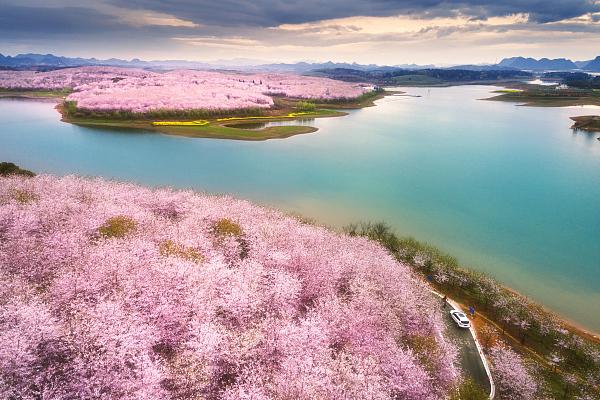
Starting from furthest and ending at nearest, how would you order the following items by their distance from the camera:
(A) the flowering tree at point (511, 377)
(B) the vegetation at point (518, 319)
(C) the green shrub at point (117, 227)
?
(C) the green shrub at point (117, 227)
(B) the vegetation at point (518, 319)
(A) the flowering tree at point (511, 377)

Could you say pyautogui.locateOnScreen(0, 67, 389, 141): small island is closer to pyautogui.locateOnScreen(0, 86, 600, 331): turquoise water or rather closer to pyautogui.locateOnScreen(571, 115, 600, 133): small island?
pyautogui.locateOnScreen(0, 86, 600, 331): turquoise water

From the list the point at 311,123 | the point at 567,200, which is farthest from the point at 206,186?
the point at 311,123

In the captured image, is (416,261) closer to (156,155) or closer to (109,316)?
(109,316)

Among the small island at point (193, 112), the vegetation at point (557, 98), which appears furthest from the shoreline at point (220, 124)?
the vegetation at point (557, 98)

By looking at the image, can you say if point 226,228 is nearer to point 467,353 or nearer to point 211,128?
point 467,353

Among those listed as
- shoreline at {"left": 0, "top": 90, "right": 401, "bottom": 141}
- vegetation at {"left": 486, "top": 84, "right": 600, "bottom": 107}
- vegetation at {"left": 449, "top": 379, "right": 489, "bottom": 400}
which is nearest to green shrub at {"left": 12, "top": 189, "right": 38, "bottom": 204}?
vegetation at {"left": 449, "top": 379, "right": 489, "bottom": 400}

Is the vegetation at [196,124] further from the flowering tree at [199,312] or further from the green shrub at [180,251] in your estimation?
the green shrub at [180,251]
